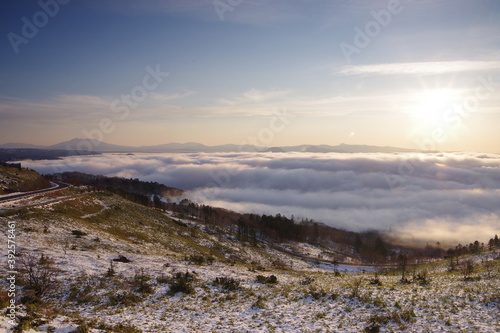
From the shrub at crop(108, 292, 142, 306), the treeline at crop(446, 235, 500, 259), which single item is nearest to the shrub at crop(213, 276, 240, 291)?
the shrub at crop(108, 292, 142, 306)

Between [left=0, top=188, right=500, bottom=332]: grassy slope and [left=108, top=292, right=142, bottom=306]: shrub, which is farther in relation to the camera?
[left=108, top=292, right=142, bottom=306]: shrub

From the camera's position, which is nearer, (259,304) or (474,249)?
(259,304)

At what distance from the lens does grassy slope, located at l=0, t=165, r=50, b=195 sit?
56956 mm

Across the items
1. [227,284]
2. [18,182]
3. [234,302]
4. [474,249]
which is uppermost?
[18,182]

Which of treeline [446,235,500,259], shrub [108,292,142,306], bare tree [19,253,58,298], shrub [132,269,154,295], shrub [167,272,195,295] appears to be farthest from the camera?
treeline [446,235,500,259]

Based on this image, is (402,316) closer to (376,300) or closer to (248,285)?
(376,300)

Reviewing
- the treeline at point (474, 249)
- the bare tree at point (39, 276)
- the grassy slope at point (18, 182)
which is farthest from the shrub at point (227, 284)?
the treeline at point (474, 249)

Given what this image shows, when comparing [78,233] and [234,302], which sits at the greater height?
[78,233]

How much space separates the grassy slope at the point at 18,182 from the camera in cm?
5696

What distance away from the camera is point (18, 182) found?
61875mm

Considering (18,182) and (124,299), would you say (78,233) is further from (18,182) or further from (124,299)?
(18,182)

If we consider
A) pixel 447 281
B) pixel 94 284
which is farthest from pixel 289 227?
pixel 94 284

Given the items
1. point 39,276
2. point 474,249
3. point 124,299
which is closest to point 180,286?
point 124,299

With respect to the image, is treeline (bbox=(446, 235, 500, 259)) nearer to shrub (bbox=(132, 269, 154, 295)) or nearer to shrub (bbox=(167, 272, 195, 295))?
shrub (bbox=(167, 272, 195, 295))
